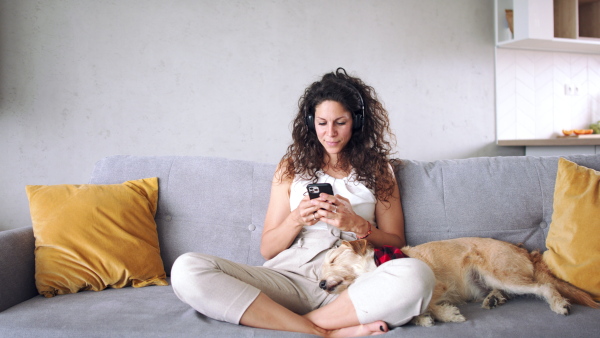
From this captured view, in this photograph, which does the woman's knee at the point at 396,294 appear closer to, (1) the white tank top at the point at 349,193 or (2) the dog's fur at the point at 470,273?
(2) the dog's fur at the point at 470,273

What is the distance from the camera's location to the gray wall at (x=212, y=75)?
3111mm

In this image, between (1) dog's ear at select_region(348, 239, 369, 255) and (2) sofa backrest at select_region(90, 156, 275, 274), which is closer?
(1) dog's ear at select_region(348, 239, 369, 255)

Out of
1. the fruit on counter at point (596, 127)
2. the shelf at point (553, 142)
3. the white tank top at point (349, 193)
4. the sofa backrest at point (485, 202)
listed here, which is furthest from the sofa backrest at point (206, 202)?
the fruit on counter at point (596, 127)

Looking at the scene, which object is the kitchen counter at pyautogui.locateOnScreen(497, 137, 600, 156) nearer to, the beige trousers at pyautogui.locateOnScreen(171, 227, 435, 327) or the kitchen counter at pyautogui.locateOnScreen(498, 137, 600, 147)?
the kitchen counter at pyautogui.locateOnScreen(498, 137, 600, 147)

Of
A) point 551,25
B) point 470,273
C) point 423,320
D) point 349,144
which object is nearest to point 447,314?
point 423,320

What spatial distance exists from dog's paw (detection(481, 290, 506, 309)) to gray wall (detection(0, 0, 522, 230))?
6.99 feet

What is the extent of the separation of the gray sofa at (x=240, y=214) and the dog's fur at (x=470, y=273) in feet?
0.17

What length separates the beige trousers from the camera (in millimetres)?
1461

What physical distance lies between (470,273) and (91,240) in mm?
1389

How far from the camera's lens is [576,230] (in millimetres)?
1783

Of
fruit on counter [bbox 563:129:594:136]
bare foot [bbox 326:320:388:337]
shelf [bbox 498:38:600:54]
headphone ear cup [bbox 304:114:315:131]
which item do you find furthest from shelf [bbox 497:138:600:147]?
bare foot [bbox 326:320:388:337]

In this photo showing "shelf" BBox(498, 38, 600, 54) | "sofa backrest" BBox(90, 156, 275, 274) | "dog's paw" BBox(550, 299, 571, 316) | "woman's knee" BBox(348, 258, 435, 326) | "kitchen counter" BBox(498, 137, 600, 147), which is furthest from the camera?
"shelf" BBox(498, 38, 600, 54)

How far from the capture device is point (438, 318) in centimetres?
155

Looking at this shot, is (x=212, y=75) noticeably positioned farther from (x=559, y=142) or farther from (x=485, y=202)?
(x=559, y=142)
